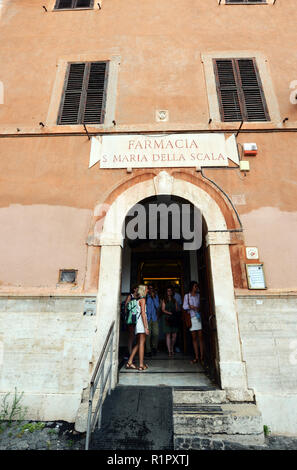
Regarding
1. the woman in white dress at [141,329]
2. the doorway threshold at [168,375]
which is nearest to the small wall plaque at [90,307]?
the woman in white dress at [141,329]

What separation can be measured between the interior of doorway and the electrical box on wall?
4.87 ft

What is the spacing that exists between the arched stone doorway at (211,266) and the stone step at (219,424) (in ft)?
1.22

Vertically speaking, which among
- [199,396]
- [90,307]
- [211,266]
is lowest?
[199,396]

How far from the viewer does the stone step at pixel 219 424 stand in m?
3.38

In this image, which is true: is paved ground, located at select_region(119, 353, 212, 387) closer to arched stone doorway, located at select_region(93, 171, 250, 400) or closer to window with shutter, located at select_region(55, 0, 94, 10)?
arched stone doorway, located at select_region(93, 171, 250, 400)

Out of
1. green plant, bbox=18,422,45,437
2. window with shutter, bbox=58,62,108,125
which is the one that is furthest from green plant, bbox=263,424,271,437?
window with shutter, bbox=58,62,108,125

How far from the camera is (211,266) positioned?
459 centimetres

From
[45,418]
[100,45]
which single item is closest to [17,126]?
[100,45]

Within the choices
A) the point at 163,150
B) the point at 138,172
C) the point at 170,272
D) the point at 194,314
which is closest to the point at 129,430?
the point at 194,314

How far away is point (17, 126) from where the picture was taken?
5770 mm

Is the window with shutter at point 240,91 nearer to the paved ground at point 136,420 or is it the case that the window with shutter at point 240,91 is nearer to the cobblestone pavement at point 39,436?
the paved ground at point 136,420

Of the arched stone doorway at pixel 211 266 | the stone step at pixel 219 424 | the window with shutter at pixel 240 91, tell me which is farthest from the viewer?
the window with shutter at pixel 240 91

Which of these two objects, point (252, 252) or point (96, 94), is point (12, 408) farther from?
point (96, 94)

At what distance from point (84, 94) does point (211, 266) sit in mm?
4771
